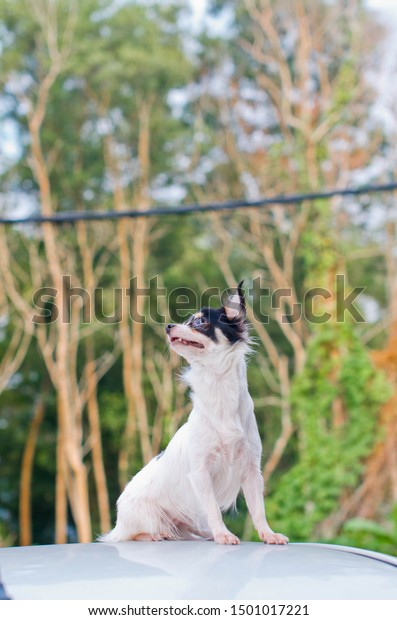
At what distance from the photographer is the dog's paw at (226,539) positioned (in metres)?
1.29

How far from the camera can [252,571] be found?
1.01 meters

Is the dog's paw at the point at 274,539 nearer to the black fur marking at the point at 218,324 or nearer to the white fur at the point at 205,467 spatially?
the white fur at the point at 205,467

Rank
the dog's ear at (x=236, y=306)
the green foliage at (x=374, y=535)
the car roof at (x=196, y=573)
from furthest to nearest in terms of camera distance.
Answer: the green foliage at (x=374, y=535)
the dog's ear at (x=236, y=306)
the car roof at (x=196, y=573)

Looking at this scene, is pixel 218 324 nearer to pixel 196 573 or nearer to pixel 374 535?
pixel 196 573

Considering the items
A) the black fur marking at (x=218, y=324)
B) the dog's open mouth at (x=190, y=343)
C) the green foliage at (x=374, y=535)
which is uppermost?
the black fur marking at (x=218, y=324)

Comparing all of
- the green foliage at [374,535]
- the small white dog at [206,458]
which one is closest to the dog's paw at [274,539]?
the small white dog at [206,458]

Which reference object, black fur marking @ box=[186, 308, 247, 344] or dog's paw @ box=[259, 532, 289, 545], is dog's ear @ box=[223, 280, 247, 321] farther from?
dog's paw @ box=[259, 532, 289, 545]

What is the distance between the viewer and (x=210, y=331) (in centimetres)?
140

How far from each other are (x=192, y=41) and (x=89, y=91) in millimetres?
2081

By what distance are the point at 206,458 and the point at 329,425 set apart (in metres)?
10.4

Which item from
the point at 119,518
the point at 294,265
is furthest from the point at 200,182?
the point at 119,518

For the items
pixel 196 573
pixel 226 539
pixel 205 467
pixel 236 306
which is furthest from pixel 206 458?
pixel 196 573

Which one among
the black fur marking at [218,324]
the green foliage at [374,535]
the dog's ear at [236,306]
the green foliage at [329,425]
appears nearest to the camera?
the dog's ear at [236,306]

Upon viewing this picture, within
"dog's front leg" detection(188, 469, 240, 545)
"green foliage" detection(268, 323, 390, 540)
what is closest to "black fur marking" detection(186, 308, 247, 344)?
"dog's front leg" detection(188, 469, 240, 545)
